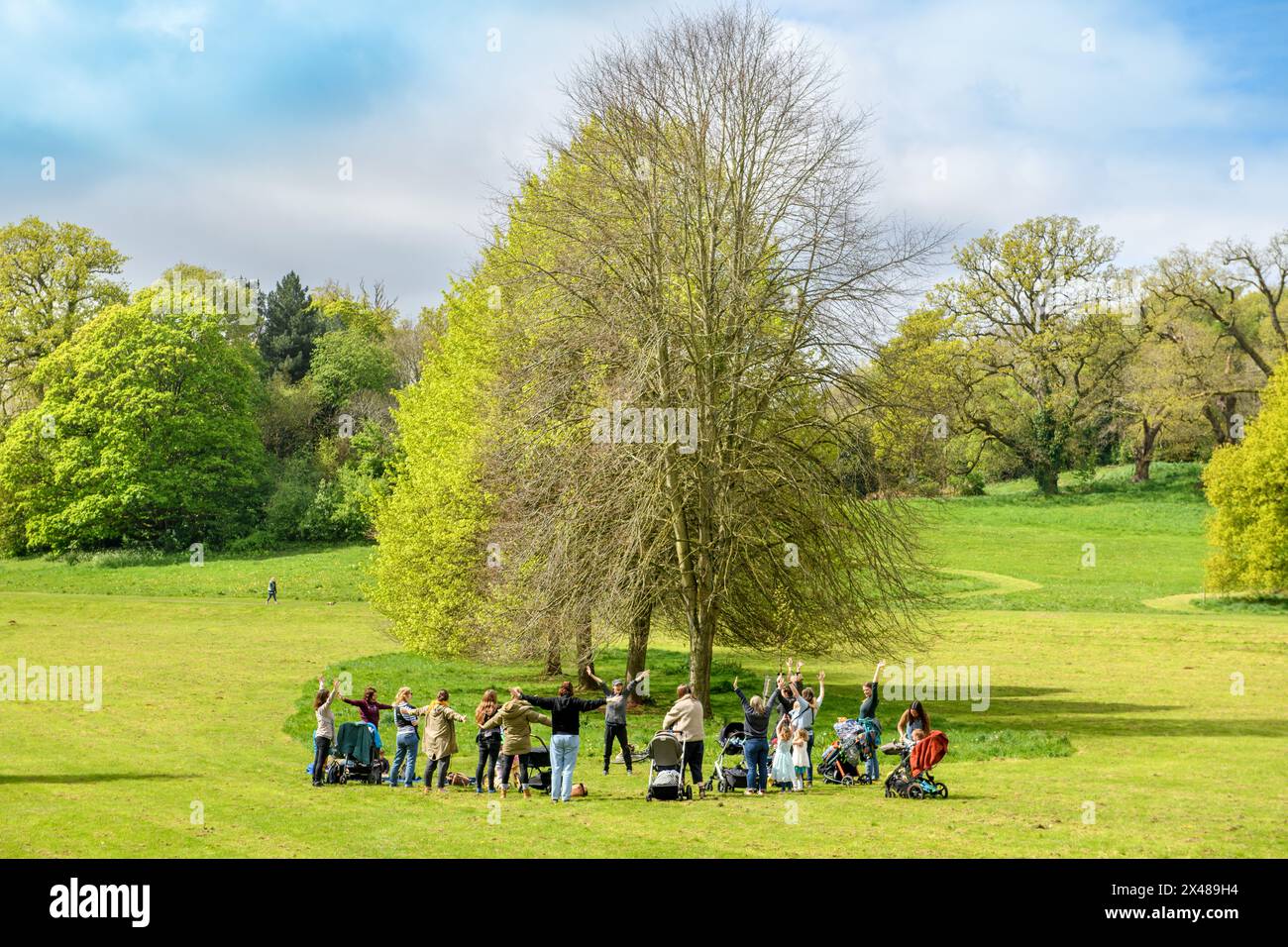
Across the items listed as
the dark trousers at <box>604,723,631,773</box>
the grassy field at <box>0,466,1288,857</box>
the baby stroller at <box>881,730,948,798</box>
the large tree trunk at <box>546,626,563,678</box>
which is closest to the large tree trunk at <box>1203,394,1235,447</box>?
the grassy field at <box>0,466,1288,857</box>

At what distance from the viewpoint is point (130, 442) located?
2901 inches

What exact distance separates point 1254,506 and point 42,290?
256ft

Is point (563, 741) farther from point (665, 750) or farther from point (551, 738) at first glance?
point (665, 750)

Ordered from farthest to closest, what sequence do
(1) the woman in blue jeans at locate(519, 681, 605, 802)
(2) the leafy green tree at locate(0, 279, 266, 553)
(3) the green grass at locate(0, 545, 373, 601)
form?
(2) the leafy green tree at locate(0, 279, 266, 553) < (3) the green grass at locate(0, 545, 373, 601) < (1) the woman in blue jeans at locate(519, 681, 605, 802)

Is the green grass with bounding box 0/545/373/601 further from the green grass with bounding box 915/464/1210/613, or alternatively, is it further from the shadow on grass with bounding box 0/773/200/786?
the shadow on grass with bounding box 0/773/200/786

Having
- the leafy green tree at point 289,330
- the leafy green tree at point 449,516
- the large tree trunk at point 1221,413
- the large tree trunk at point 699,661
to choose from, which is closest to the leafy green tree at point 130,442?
the leafy green tree at point 289,330

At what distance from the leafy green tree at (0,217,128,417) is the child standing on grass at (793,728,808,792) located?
246 ft

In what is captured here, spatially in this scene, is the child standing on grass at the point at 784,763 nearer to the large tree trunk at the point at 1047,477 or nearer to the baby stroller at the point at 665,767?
the baby stroller at the point at 665,767

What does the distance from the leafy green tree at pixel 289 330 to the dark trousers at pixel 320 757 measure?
277 feet

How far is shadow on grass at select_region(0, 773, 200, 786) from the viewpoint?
1989cm

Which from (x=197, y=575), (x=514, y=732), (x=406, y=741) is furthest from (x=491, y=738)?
(x=197, y=575)

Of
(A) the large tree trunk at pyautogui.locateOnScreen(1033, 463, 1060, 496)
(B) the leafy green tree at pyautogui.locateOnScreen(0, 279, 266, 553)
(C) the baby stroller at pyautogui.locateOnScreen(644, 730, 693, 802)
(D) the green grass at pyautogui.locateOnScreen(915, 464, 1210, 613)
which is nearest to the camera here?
(C) the baby stroller at pyautogui.locateOnScreen(644, 730, 693, 802)
